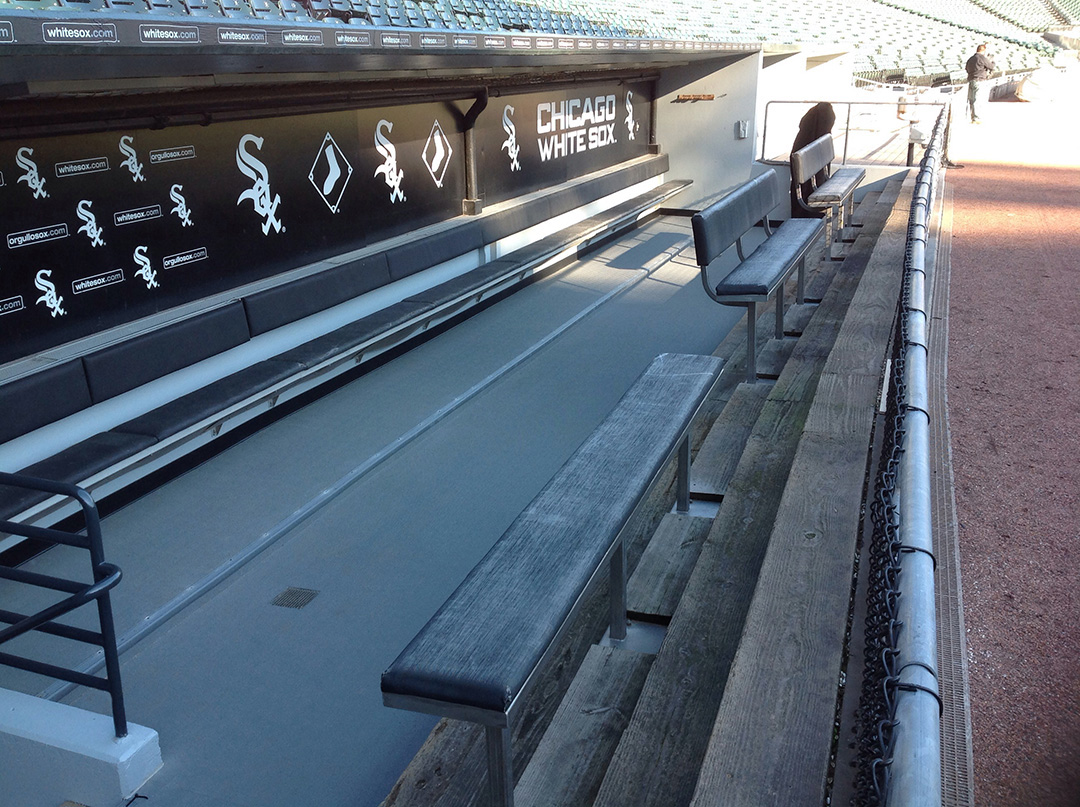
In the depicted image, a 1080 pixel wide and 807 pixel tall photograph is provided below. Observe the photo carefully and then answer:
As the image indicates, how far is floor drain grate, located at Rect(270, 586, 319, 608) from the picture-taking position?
326cm

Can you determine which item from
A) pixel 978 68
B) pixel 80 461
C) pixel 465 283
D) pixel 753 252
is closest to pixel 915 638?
pixel 80 461

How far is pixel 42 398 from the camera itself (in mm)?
3613

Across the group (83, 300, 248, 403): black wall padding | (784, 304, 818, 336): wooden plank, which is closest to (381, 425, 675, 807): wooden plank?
(83, 300, 248, 403): black wall padding

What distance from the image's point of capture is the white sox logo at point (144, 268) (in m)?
4.30

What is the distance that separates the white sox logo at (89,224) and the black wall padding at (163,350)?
0.46 meters

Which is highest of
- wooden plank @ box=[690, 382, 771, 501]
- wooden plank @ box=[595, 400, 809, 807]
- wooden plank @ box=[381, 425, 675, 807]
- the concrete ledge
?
wooden plank @ box=[595, 400, 809, 807]

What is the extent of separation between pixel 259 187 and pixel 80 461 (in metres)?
2.00

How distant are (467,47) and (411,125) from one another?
1.28 m

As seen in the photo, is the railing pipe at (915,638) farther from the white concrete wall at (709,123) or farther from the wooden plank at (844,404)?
the white concrete wall at (709,123)

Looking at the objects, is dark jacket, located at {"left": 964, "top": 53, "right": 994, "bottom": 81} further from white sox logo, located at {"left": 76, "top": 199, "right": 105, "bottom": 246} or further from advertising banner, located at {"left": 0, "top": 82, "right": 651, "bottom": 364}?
white sox logo, located at {"left": 76, "top": 199, "right": 105, "bottom": 246}

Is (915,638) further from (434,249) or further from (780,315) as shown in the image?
(434,249)

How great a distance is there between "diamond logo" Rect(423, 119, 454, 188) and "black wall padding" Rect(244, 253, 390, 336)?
118cm

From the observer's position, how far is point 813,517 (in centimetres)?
254

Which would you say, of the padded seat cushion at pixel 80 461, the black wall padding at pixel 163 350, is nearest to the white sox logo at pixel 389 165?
the black wall padding at pixel 163 350
